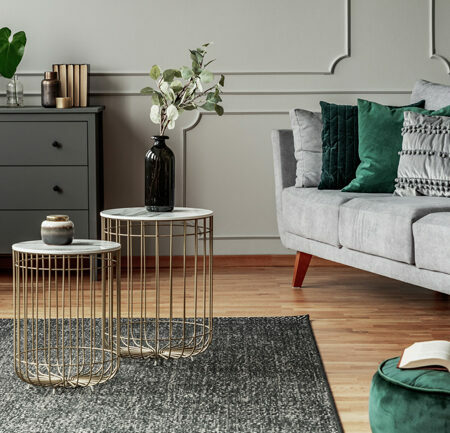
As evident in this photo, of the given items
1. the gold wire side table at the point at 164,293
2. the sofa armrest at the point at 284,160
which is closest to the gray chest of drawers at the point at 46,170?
the gold wire side table at the point at 164,293

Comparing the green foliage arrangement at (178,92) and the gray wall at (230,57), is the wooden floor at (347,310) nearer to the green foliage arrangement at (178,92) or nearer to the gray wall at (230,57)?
the gray wall at (230,57)

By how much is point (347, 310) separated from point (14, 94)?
2.01 metres

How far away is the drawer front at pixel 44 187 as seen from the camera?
3.72 meters

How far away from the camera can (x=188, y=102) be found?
2.34 metres

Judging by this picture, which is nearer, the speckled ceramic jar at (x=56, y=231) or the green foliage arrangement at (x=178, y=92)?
the speckled ceramic jar at (x=56, y=231)

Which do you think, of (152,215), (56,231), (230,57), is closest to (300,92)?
(230,57)

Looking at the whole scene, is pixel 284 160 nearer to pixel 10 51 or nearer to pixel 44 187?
pixel 44 187

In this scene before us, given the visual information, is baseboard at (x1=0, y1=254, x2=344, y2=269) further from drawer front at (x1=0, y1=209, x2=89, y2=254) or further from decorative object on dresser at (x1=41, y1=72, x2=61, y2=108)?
decorative object on dresser at (x1=41, y1=72, x2=61, y2=108)

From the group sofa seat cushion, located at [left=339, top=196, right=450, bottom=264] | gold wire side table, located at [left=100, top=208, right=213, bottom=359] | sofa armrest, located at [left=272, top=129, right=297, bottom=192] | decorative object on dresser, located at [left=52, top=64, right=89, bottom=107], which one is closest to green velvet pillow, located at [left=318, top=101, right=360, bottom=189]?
sofa armrest, located at [left=272, top=129, right=297, bottom=192]

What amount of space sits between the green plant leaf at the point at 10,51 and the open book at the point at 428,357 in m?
2.80

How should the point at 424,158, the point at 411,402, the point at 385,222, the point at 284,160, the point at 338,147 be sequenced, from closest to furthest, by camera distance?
the point at 411,402 → the point at 385,222 → the point at 424,158 → the point at 338,147 → the point at 284,160

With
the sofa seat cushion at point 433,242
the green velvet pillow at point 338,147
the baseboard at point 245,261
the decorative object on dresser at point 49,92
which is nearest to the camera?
the sofa seat cushion at point 433,242

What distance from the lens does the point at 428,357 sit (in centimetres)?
158

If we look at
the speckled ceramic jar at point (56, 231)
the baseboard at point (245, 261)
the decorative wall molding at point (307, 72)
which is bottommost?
the baseboard at point (245, 261)
